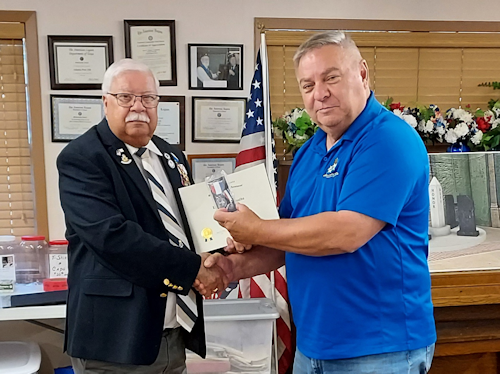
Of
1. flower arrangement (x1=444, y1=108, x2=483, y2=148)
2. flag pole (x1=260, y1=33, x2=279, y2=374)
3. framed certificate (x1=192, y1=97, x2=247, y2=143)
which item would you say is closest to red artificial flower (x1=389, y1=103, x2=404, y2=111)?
flower arrangement (x1=444, y1=108, x2=483, y2=148)

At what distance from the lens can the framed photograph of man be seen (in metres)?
2.55

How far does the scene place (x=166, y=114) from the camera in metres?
2.57

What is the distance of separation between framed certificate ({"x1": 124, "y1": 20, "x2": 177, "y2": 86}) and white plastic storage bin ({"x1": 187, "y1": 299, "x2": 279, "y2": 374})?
1.27m

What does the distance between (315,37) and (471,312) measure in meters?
1.44

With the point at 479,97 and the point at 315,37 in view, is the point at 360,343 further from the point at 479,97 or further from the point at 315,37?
the point at 479,97

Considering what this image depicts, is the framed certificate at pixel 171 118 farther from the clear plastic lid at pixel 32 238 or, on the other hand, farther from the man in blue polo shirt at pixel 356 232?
the man in blue polo shirt at pixel 356 232

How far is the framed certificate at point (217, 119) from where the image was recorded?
8.49 ft

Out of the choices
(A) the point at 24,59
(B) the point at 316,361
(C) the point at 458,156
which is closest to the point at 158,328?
(B) the point at 316,361

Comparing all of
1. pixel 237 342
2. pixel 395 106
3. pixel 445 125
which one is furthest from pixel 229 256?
pixel 445 125

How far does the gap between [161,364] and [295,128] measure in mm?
1391

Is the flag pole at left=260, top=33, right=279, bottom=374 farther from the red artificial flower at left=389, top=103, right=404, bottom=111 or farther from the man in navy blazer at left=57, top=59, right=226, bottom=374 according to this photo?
the man in navy blazer at left=57, top=59, right=226, bottom=374

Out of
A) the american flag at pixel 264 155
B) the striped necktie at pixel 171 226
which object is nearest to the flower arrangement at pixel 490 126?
the american flag at pixel 264 155

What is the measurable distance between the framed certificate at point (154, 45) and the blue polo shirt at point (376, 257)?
4.92 feet

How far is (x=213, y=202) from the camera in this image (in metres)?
1.47
